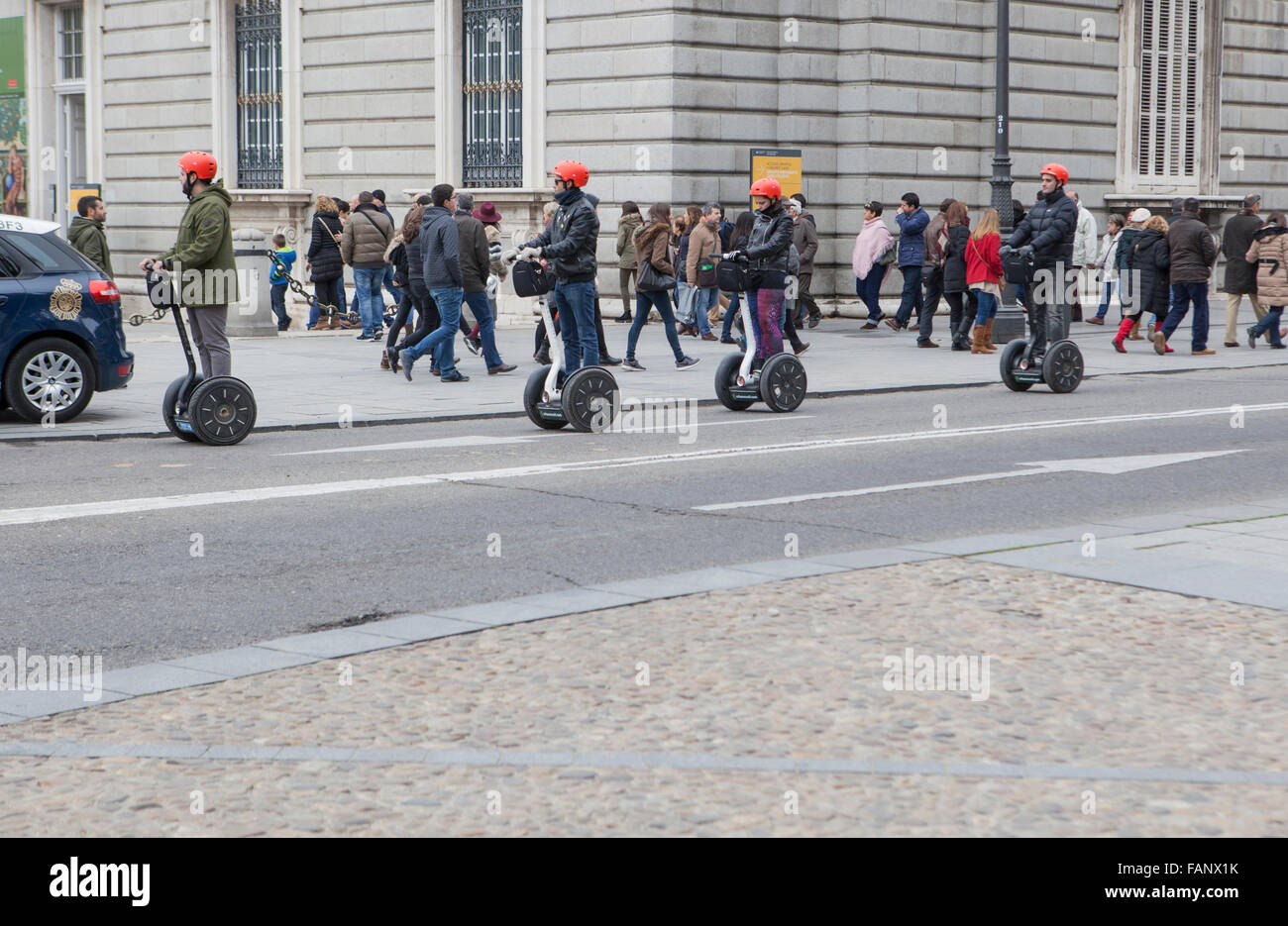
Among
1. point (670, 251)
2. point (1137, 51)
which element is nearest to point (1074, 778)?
point (670, 251)

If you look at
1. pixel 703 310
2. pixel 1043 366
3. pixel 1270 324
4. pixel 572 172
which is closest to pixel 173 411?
pixel 572 172

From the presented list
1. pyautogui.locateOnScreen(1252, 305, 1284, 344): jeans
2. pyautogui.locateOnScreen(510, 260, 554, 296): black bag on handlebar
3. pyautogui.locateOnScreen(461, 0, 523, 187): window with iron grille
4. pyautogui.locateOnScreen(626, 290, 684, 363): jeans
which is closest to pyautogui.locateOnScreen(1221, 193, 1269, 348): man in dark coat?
pyautogui.locateOnScreen(1252, 305, 1284, 344): jeans

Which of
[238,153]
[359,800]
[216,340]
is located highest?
[238,153]

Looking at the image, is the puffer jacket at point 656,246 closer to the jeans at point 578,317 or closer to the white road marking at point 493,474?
the jeans at point 578,317

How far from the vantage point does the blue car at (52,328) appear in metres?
13.1

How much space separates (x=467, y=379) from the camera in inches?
667

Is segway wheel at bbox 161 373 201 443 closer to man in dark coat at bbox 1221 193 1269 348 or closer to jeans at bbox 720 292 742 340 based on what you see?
jeans at bbox 720 292 742 340

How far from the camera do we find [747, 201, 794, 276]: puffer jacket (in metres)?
13.2

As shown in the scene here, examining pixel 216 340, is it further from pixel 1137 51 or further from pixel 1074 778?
pixel 1137 51

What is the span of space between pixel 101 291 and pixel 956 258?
34.1 feet

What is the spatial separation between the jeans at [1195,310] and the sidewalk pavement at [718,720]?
13.8m

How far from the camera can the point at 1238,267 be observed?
21859 mm

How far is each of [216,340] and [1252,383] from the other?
10.1 meters

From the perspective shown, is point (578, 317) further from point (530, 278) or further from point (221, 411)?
point (221, 411)
